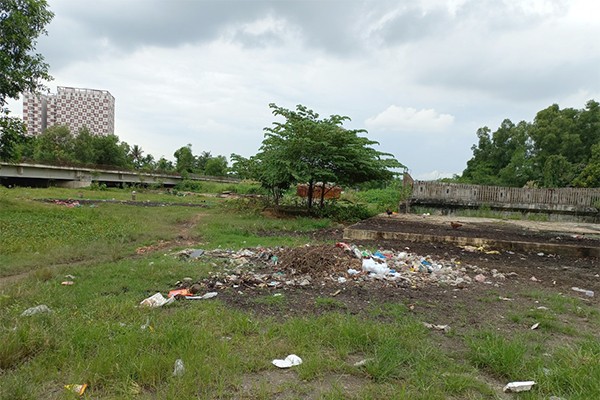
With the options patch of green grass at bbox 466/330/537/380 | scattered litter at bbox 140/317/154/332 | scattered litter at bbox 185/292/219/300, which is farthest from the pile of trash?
patch of green grass at bbox 466/330/537/380

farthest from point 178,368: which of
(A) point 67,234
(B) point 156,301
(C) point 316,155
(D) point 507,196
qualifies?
(D) point 507,196

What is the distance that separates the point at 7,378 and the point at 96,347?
1.79 feet

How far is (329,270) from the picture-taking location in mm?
5488

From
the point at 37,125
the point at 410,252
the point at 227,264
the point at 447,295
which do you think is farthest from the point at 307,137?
the point at 37,125

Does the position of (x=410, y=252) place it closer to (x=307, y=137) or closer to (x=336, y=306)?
(x=336, y=306)

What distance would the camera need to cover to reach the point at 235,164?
15297 mm

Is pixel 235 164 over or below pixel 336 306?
over

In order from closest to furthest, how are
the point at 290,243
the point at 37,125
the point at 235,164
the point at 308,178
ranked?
the point at 290,243 < the point at 308,178 < the point at 235,164 < the point at 37,125

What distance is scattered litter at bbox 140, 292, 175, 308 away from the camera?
12.9ft

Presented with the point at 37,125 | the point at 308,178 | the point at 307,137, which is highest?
the point at 37,125

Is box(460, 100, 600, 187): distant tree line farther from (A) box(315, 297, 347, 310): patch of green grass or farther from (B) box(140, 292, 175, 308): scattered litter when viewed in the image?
(B) box(140, 292, 175, 308): scattered litter

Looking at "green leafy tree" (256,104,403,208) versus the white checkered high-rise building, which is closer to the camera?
"green leafy tree" (256,104,403,208)

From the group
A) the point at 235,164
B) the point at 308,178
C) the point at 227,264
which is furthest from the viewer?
the point at 235,164

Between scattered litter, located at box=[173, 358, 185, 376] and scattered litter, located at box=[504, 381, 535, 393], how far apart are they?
2132 mm
